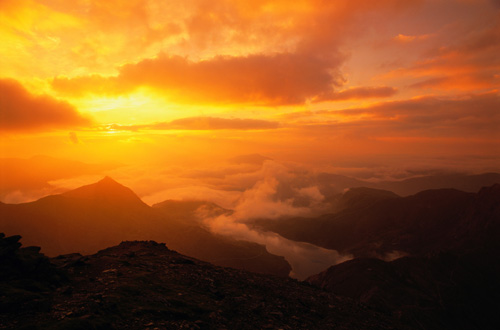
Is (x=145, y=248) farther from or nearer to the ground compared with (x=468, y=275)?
farther from the ground

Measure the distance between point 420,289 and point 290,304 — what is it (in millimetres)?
186544

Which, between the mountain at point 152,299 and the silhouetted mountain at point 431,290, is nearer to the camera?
the mountain at point 152,299

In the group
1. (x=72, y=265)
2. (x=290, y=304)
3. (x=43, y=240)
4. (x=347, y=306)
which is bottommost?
(x=43, y=240)

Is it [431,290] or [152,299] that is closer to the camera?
[152,299]

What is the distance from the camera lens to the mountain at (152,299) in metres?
18.8

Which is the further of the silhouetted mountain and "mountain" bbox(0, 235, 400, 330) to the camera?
the silhouetted mountain

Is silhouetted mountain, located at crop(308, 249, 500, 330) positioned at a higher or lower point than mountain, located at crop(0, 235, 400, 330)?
lower

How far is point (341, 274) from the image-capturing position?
198m

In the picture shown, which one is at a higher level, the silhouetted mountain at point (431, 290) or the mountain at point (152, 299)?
the mountain at point (152, 299)

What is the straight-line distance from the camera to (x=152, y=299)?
23.2 metres

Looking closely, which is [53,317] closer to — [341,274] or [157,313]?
[157,313]

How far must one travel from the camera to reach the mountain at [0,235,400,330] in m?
18.8

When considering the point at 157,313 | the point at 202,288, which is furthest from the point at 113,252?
the point at 157,313

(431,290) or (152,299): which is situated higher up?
(152,299)
